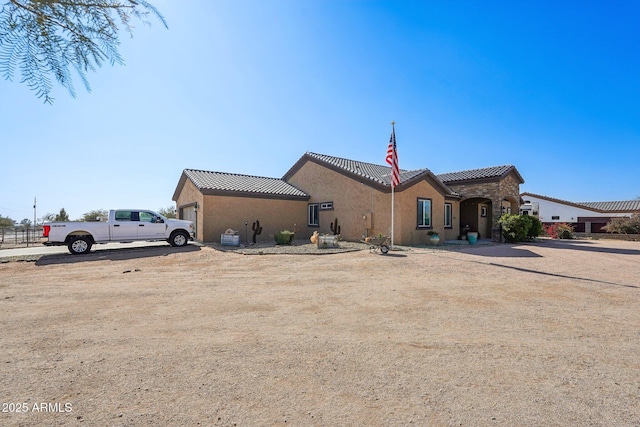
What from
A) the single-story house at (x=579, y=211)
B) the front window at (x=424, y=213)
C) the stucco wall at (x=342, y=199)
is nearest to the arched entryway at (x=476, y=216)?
the front window at (x=424, y=213)

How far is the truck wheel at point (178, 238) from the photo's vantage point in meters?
15.0

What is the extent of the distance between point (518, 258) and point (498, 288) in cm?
583

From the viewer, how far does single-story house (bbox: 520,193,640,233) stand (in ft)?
106

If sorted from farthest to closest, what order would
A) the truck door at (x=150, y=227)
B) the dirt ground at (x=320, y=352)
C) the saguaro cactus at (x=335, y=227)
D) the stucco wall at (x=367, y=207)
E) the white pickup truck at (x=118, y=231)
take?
the saguaro cactus at (x=335, y=227) → the stucco wall at (x=367, y=207) → the truck door at (x=150, y=227) → the white pickup truck at (x=118, y=231) → the dirt ground at (x=320, y=352)

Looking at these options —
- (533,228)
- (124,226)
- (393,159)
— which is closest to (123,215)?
(124,226)

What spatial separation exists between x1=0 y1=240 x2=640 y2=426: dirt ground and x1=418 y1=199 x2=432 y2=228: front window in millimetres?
8607

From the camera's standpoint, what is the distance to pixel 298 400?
9.02 feet

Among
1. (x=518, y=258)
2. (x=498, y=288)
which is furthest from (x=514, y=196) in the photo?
(x=498, y=288)

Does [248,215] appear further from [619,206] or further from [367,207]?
[619,206]

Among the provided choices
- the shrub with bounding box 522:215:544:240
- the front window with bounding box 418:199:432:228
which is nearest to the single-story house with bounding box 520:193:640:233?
the shrub with bounding box 522:215:544:240

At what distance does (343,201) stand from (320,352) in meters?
14.3

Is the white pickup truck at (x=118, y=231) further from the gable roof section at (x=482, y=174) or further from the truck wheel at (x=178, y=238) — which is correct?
the gable roof section at (x=482, y=174)

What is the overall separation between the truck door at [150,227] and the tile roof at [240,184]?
2584 mm

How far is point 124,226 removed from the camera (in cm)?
1401
